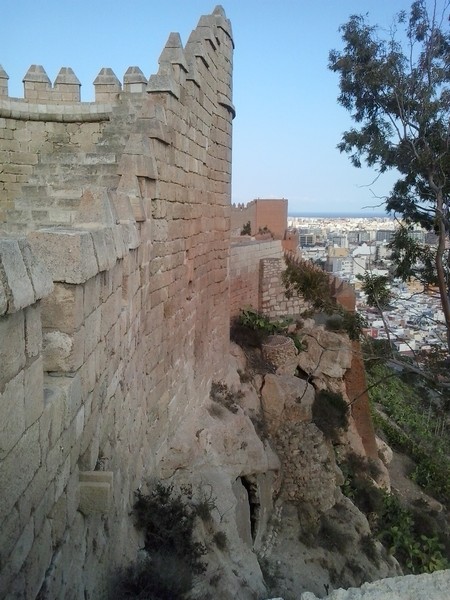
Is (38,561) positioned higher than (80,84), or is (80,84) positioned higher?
(80,84)

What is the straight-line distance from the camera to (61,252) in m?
2.66

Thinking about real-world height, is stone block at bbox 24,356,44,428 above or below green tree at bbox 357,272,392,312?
above

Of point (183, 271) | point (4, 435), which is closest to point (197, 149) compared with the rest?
point (183, 271)

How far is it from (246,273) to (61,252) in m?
12.0

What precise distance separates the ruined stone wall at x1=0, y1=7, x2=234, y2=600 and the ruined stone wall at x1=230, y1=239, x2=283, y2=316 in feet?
14.4

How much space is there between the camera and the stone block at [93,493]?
300 cm

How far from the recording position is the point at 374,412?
17656 millimetres

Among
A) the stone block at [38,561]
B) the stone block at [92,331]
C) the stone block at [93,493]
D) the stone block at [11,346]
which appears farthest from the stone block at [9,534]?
the stone block at [92,331]

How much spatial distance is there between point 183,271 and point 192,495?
110 inches

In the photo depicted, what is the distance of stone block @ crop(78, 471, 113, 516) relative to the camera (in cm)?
300

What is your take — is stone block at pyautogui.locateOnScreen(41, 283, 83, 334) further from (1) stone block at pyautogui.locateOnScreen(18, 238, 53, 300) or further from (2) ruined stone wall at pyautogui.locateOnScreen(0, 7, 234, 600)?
(1) stone block at pyautogui.locateOnScreen(18, 238, 53, 300)

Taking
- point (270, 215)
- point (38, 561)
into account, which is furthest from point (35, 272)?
point (270, 215)

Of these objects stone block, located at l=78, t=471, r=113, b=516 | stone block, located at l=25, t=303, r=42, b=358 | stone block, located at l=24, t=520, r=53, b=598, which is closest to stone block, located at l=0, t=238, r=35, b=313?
stone block, located at l=25, t=303, r=42, b=358

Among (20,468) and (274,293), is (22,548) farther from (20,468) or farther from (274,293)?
(274,293)
